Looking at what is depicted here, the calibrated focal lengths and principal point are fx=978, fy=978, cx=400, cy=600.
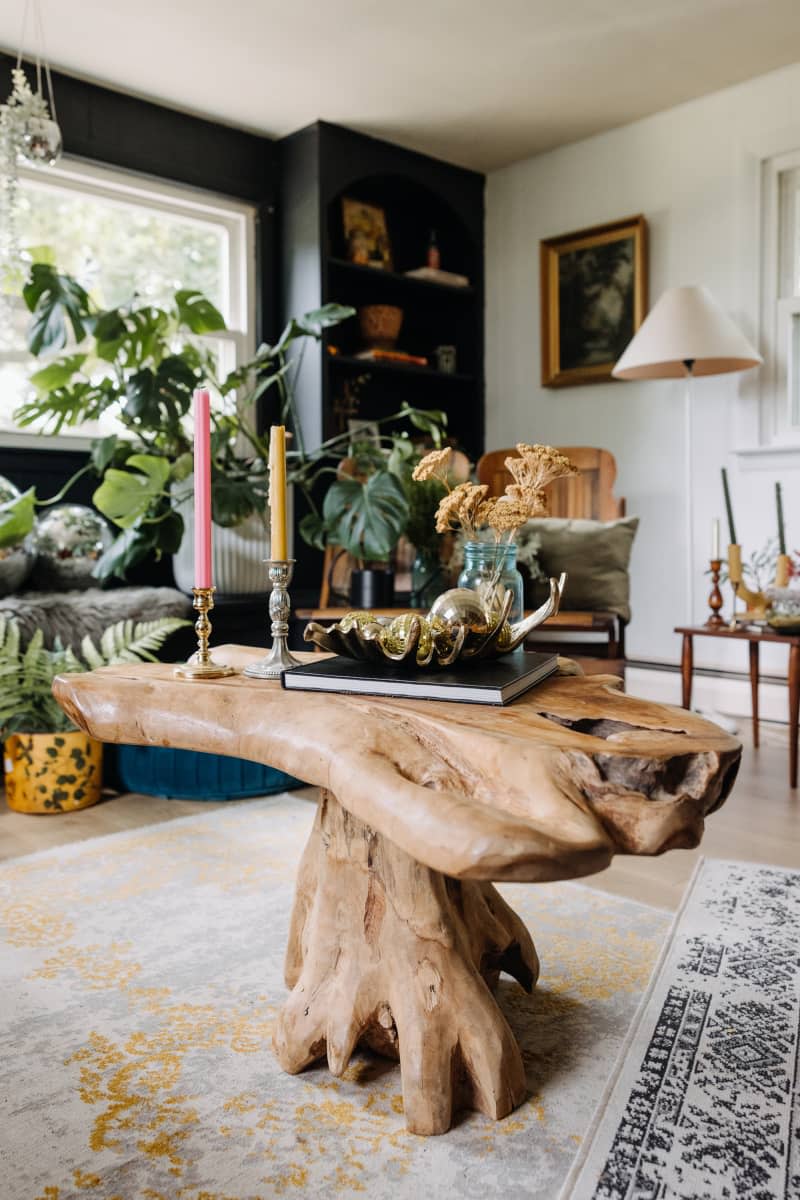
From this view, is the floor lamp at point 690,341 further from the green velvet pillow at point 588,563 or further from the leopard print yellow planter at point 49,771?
the leopard print yellow planter at point 49,771

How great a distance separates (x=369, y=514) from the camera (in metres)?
2.90

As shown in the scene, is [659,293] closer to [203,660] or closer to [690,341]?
[690,341]

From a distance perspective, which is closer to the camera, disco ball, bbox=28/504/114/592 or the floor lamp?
disco ball, bbox=28/504/114/592

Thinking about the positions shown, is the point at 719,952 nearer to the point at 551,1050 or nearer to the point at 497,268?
the point at 551,1050

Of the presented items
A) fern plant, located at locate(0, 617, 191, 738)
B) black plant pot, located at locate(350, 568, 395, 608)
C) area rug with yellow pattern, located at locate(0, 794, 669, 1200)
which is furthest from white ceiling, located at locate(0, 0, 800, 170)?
area rug with yellow pattern, located at locate(0, 794, 669, 1200)

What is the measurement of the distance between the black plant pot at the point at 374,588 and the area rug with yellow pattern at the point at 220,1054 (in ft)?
3.45

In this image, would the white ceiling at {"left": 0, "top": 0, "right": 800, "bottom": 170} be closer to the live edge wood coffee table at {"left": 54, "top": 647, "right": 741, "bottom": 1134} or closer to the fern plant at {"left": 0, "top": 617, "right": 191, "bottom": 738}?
the fern plant at {"left": 0, "top": 617, "right": 191, "bottom": 738}

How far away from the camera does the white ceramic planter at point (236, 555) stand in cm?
322

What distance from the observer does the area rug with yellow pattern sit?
110 cm

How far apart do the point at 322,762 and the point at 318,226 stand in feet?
10.8

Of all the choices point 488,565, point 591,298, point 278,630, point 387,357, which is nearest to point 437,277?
point 387,357

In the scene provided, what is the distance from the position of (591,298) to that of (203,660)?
127 inches

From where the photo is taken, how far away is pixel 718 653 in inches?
153

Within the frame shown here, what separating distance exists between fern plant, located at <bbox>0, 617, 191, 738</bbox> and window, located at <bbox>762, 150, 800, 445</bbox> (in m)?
2.36
